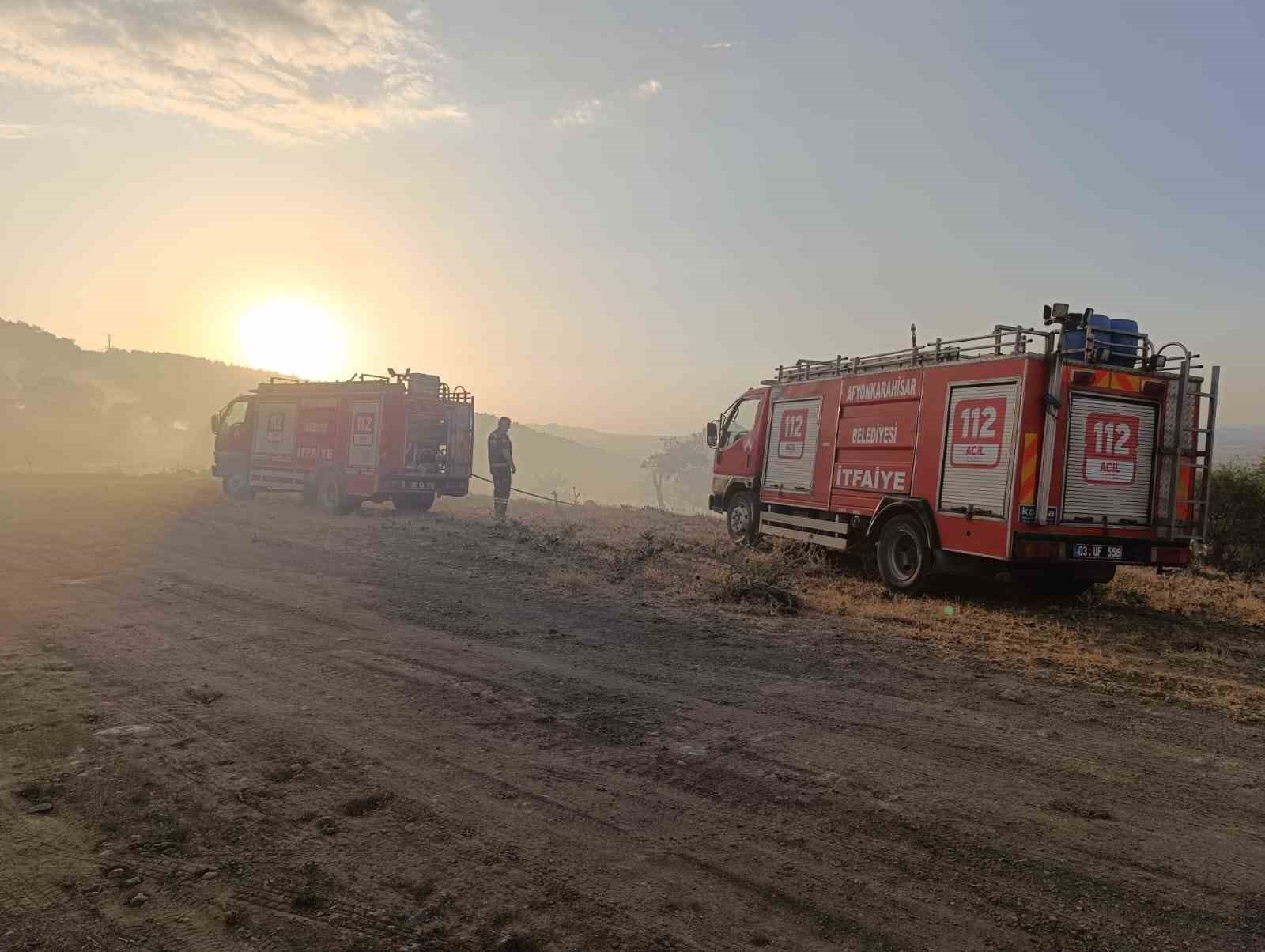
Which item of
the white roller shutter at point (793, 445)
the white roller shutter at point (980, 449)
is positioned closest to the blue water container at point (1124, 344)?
the white roller shutter at point (980, 449)

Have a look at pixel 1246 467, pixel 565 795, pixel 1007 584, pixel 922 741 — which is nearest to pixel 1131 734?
pixel 922 741

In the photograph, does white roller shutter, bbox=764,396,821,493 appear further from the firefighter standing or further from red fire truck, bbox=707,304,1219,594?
the firefighter standing

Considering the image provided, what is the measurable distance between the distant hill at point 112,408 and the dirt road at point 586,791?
31393 millimetres

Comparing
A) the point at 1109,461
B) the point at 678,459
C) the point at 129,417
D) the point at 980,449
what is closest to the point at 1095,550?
the point at 1109,461

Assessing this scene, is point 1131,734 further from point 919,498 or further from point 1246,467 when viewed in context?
point 1246,467

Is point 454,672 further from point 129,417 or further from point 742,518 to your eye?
point 129,417

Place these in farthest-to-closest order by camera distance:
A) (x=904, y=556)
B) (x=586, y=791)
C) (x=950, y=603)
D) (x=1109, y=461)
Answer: (x=904, y=556)
(x=950, y=603)
(x=1109, y=461)
(x=586, y=791)

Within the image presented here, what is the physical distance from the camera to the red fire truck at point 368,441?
659 inches

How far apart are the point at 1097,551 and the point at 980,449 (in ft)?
5.37

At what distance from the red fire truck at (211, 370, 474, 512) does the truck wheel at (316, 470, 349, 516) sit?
18 millimetres

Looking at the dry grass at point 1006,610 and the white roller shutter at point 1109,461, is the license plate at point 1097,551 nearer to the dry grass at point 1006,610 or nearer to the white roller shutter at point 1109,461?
the white roller shutter at point 1109,461

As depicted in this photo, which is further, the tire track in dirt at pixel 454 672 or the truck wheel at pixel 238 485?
the truck wheel at pixel 238 485

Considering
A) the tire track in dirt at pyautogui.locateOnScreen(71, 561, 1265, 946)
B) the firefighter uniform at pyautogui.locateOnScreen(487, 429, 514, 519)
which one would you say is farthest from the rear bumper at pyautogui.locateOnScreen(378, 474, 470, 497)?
the tire track in dirt at pyautogui.locateOnScreen(71, 561, 1265, 946)

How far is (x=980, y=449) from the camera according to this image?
865 cm
